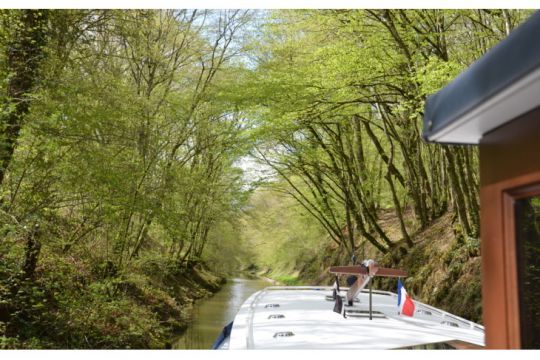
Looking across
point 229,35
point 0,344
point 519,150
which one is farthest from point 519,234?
point 229,35

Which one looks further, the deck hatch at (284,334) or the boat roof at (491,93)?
the deck hatch at (284,334)

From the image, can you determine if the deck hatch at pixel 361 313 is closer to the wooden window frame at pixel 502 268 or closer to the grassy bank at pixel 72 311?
the wooden window frame at pixel 502 268

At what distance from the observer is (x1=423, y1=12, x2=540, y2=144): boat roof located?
126 cm

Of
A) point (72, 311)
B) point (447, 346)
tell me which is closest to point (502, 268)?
point (447, 346)

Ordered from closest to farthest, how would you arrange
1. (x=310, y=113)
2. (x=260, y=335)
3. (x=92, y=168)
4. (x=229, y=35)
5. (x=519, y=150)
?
1. (x=519, y=150)
2. (x=260, y=335)
3. (x=92, y=168)
4. (x=310, y=113)
5. (x=229, y=35)

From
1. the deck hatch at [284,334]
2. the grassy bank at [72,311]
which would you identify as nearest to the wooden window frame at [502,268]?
the deck hatch at [284,334]

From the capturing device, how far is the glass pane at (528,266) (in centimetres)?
161

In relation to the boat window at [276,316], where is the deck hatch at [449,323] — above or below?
above

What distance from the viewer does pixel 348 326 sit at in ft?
13.3

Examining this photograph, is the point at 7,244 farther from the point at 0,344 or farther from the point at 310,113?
the point at 310,113

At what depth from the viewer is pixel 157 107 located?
9539 millimetres

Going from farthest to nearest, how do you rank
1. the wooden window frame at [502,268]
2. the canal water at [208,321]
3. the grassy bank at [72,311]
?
the canal water at [208,321] → the grassy bank at [72,311] → the wooden window frame at [502,268]

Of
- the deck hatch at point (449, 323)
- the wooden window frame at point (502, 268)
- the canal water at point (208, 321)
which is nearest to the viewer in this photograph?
the wooden window frame at point (502, 268)
